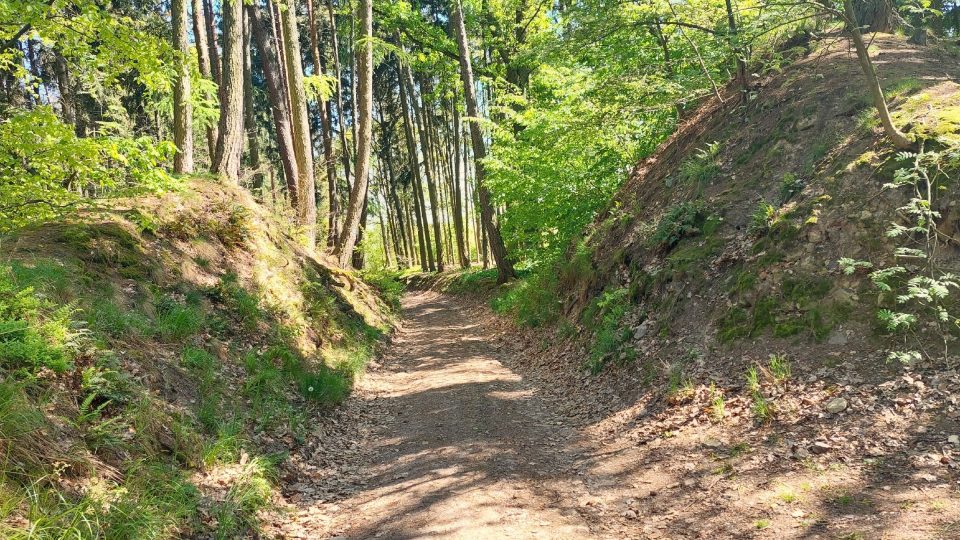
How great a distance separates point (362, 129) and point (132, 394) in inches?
427

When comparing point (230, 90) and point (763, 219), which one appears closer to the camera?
point (763, 219)

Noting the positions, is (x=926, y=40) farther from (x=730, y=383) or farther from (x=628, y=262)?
(x=730, y=383)

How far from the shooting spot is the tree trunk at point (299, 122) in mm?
13438

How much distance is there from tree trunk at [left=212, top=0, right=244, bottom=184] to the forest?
7 centimetres

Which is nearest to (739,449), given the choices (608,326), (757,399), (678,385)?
(757,399)

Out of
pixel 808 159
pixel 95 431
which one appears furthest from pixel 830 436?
pixel 95 431

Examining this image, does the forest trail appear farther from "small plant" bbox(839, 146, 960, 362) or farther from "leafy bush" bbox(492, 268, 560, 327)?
"small plant" bbox(839, 146, 960, 362)

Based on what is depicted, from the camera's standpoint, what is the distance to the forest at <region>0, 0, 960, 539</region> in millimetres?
4371

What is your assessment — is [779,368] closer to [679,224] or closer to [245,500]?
[679,224]

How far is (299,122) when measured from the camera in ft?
45.5

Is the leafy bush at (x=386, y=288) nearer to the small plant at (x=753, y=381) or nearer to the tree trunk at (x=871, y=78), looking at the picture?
the small plant at (x=753, y=381)

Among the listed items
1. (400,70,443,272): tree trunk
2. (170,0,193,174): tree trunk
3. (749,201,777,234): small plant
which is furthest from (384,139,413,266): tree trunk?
(749,201,777,234): small plant

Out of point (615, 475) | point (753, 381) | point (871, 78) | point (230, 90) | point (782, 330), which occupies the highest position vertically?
point (230, 90)

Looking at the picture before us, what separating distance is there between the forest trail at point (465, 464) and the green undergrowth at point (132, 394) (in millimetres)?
1043
